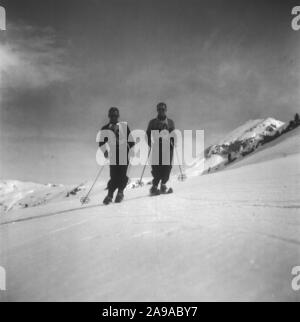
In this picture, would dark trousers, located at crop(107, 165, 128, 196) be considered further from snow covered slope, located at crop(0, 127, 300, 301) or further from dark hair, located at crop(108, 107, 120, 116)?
snow covered slope, located at crop(0, 127, 300, 301)

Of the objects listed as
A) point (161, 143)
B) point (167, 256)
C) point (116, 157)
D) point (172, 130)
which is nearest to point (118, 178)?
point (116, 157)

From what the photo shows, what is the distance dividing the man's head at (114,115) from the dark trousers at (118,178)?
1182 mm

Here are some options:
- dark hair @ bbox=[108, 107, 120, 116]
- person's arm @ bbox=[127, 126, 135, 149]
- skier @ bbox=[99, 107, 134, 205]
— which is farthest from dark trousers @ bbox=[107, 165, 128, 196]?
dark hair @ bbox=[108, 107, 120, 116]

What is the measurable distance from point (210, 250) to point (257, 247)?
1.54 feet

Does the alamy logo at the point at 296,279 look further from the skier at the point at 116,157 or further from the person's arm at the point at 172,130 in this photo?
the person's arm at the point at 172,130

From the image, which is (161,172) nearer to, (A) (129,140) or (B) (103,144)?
(A) (129,140)

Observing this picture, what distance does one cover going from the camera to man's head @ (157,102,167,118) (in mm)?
7320

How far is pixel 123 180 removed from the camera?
7070 mm

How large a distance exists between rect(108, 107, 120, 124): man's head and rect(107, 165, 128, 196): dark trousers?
1182mm

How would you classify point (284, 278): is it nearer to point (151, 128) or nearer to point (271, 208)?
point (271, 208)

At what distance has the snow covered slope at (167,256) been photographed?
2.40 meters

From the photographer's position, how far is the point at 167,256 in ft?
9.53

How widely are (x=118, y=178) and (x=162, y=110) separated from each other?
7.06 feet
